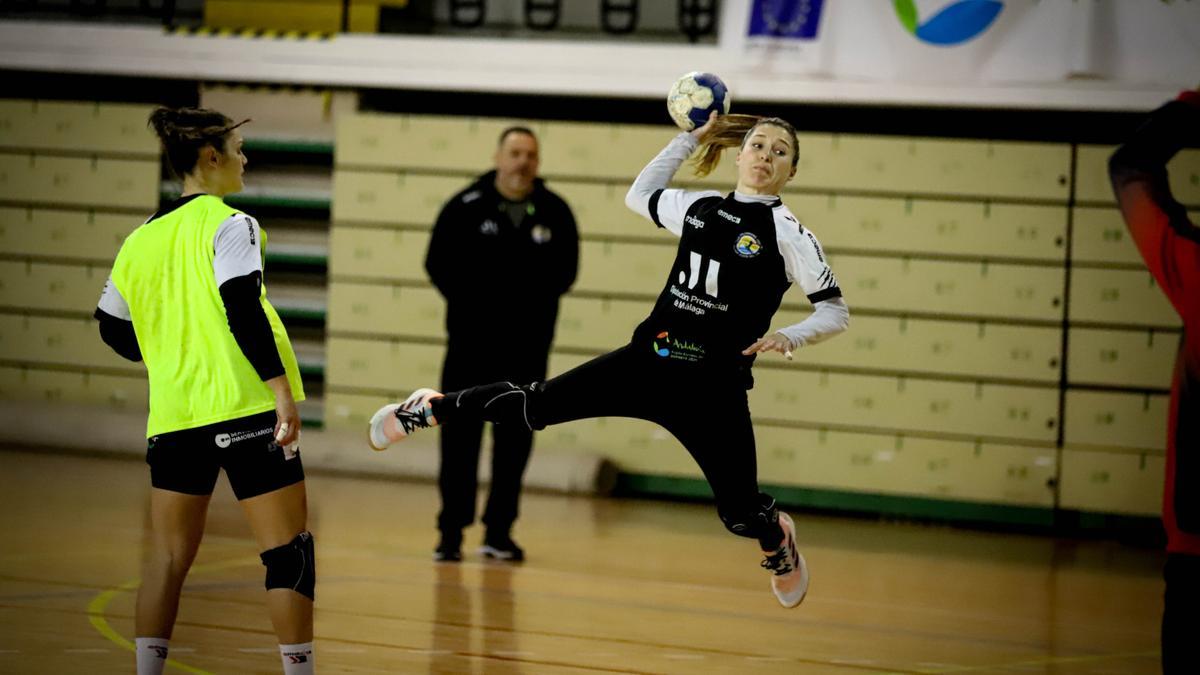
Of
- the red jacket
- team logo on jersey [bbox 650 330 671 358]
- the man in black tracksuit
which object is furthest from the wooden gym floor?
the red jacket

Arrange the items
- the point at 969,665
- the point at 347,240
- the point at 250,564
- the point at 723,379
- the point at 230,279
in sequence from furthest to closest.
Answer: the point at 347,240 → the point at 250,564 → the point at 969,665 → the point at 723,379 → the point at 230,279

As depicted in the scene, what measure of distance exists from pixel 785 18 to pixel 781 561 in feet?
19.8

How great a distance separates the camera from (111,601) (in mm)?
5605

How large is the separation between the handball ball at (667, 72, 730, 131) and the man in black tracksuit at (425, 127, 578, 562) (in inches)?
97.0

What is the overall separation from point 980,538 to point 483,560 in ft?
12.5

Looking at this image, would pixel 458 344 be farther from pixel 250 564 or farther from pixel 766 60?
pixel 766 60

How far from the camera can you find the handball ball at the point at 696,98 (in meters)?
4.58

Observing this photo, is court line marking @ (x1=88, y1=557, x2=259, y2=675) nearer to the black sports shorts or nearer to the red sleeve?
the black sports shorts

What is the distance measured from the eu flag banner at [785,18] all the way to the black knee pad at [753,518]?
6.01m

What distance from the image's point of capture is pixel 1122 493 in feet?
32.3

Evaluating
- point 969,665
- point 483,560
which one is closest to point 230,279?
point 969,665

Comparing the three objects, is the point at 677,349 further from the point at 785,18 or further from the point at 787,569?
the point at 785,18

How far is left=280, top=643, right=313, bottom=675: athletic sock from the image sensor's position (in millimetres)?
3762

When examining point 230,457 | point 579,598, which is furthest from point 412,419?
point 579,598
